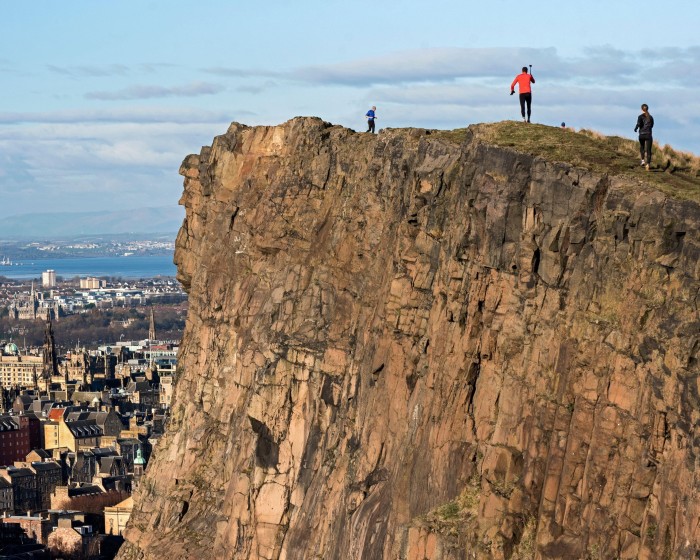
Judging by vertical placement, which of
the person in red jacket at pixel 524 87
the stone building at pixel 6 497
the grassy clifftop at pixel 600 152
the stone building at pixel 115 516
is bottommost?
the stone building at pixel 6 497

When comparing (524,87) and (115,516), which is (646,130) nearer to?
(524,87)

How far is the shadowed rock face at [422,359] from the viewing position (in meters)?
37.1

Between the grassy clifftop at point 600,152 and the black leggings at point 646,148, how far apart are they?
0.23 m

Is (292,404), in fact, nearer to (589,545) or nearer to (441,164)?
(441,164)

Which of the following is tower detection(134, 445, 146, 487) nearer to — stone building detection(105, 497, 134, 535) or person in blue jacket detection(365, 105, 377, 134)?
stone building detection(105, 497, 134, 535)

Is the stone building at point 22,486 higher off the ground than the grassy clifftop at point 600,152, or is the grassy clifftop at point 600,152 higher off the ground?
the grassy clifftop at point 600,152

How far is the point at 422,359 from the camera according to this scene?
49.1 meters

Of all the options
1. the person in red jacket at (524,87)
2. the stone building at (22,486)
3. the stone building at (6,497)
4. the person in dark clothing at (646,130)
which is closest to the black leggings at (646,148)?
the person in dark clothing at (646,130)

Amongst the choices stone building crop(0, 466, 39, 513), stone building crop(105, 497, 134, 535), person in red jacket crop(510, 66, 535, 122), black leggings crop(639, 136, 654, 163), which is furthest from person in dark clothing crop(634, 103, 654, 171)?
stone building crop(0, 466, 39, 513)

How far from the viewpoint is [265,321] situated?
60938 millimetres

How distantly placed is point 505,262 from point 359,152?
53.1 ft

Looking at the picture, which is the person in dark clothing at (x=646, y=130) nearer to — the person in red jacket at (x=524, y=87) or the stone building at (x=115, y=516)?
the person in red jacket at (x=524, y=87)

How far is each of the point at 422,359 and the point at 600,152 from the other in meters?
7.16

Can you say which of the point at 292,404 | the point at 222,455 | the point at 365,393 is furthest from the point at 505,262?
the point at 222,455
